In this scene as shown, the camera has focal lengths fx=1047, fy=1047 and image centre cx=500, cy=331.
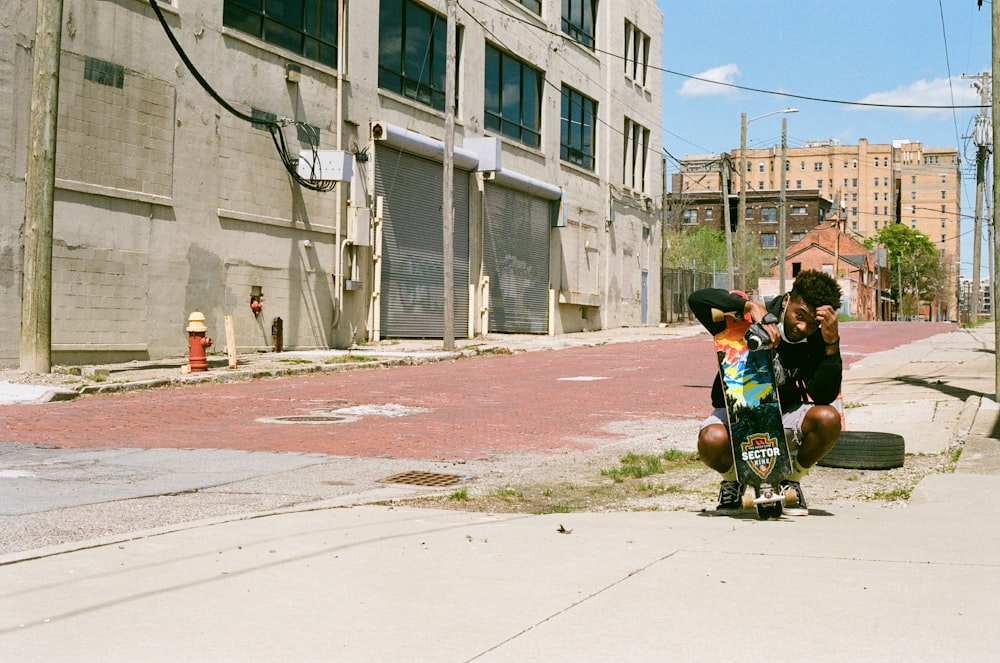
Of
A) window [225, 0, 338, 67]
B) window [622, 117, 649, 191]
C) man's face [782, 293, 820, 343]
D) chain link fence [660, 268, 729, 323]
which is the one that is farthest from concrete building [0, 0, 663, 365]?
man's face [782, 293, 820, 343]

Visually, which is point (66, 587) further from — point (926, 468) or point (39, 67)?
point (39, 67)

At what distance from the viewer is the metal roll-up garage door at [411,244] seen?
86.1 ft

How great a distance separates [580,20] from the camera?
38094 millimetres

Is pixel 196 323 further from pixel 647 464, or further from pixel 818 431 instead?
pixel 818 431

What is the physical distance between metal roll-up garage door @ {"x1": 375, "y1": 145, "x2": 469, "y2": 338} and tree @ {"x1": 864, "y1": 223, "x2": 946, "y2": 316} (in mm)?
107931

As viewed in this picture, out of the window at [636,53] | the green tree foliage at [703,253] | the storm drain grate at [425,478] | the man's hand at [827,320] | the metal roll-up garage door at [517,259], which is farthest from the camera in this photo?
the green tree foliage at [703,253]

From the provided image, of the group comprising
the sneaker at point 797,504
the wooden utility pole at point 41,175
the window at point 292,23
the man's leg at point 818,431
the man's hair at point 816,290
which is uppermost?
the window at point 292,23

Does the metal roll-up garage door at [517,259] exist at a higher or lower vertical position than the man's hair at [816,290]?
higher

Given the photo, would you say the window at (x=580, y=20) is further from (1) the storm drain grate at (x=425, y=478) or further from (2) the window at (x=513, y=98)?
(1) the storm drain grate at (x=425, y=478)

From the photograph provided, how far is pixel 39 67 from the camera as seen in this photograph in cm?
1487

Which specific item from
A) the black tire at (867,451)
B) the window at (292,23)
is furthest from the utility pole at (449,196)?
the black tire at (867,451)

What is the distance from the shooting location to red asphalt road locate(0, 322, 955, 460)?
1024cm

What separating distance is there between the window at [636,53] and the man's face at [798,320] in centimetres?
3726

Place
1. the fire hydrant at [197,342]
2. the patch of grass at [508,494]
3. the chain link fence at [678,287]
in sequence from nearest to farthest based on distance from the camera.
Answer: the patch of grass at [508,494] → the fire hydrant at [197,342] → the chain link fence at [678,287]
